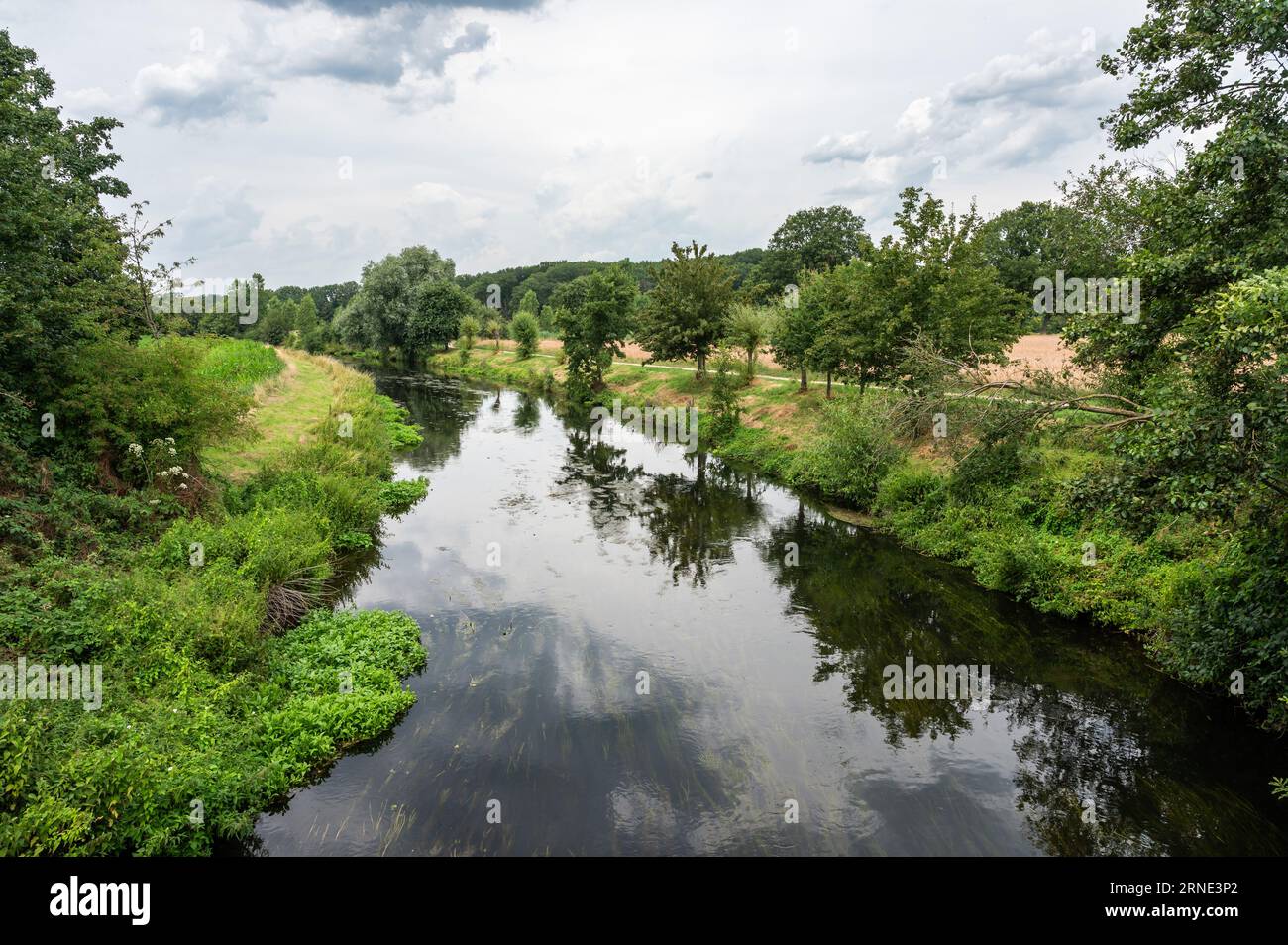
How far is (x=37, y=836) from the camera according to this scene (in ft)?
23.5

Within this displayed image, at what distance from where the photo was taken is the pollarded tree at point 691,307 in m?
40.7

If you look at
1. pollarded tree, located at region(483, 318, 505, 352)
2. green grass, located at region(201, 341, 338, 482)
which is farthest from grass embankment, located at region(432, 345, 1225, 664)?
pollarded tree, located at region(483, 318, 505, 352)

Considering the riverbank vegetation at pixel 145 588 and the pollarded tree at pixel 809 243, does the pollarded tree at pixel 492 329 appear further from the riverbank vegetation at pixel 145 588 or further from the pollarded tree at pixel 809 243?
the riverbank vegetation at pixel 145 588

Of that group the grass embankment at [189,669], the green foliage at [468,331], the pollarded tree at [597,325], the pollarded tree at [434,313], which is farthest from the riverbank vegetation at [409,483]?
the green foliage at [468,331]

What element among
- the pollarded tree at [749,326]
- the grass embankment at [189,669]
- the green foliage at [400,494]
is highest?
the pollarded tree at [749,326]

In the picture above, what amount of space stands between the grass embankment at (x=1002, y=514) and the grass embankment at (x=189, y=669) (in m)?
13.7

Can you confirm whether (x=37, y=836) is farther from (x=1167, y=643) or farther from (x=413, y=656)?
(x=1167, y=643)

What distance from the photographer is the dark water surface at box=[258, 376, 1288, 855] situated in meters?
9.50

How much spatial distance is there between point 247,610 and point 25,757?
15.6 ft

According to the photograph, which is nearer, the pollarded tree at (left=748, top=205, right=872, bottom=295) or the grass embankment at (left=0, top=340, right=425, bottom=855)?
the grass embankment at (left=0, top=340, right=425, bottom=855)

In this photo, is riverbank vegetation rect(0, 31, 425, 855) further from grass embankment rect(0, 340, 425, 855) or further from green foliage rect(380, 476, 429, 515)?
green foliage rect(380, 476, 429, 515)

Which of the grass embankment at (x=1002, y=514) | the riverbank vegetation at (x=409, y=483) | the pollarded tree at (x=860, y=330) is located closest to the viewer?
the riverbank vegetation at (x=409, y=483)

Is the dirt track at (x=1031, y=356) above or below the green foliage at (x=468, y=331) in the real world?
Answer: below

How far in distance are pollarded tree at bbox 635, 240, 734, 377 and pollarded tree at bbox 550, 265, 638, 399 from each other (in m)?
5.24
